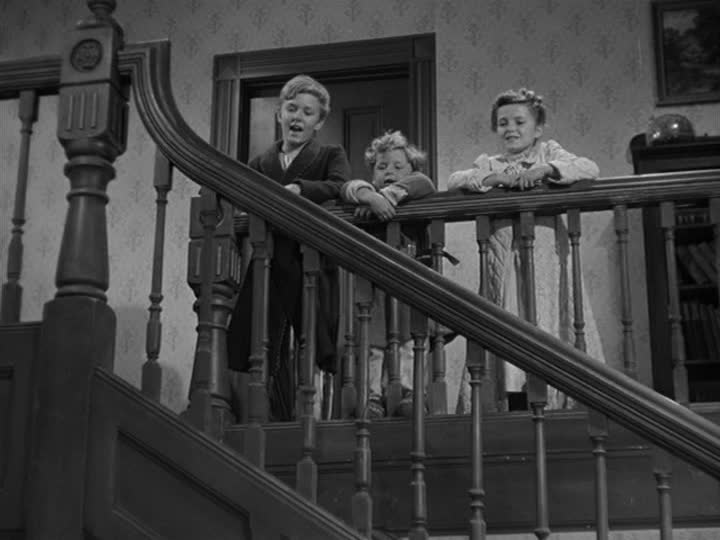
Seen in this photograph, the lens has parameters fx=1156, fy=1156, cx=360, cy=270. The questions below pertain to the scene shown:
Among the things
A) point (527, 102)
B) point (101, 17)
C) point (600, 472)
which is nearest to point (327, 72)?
point (527, 102)

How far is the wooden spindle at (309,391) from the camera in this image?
2.41 meters

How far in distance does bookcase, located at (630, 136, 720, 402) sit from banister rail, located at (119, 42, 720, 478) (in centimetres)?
279

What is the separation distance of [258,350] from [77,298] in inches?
16.0

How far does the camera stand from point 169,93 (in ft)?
8.87

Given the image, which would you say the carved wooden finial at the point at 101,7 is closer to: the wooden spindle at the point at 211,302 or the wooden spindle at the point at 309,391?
the wooden spindle at the point at 211,302

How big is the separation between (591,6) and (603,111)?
0.59 m

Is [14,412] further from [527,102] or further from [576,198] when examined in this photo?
[527,102]

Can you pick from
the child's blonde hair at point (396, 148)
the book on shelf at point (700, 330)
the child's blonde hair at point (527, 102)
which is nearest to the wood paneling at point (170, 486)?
the child's blonde hair at point (396, 148)

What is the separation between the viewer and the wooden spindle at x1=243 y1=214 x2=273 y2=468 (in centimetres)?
244

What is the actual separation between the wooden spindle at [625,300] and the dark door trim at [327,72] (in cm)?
248

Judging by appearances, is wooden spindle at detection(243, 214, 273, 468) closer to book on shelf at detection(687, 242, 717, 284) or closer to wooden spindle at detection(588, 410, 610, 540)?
wooden spindle at detection(588, 410, 610, 540)

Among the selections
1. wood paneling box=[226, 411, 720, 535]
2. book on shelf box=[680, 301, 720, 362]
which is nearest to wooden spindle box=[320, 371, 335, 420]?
wood paneling box=[226, 411, 720, 535]

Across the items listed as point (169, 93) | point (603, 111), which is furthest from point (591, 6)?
point (169, 93)

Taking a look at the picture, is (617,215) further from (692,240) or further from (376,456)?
(692,240)
